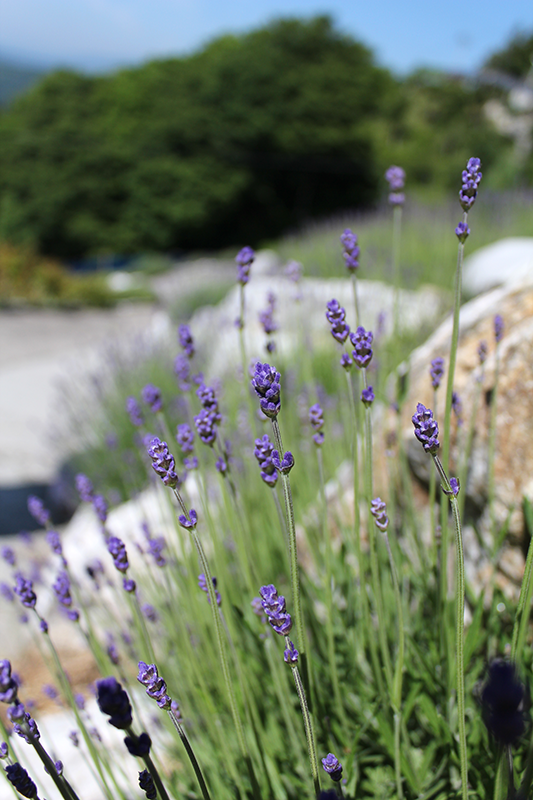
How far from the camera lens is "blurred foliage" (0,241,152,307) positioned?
1454 cm

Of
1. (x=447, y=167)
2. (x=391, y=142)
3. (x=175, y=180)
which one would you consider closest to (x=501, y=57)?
(x=391, y=142)

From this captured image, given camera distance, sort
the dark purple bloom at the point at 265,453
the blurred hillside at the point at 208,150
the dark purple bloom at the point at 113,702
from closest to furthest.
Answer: the dark purple bloom at the point at 113,702, the dark purple bloom at the point at 265,453, the blurred hillside at the point at 208,150

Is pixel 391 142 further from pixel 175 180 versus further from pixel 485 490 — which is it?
pixel 485 490

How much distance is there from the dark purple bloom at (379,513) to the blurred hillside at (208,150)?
2650 cm

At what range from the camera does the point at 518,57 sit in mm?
40281

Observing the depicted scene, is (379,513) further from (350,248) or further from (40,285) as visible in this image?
(40,285)

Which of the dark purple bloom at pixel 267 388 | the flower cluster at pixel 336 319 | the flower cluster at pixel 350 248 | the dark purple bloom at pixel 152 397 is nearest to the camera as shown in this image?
the dark purple bloom at pixel 267 388

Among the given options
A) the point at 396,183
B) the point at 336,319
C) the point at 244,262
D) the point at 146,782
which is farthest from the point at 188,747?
the point at 396,183

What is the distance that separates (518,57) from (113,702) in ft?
163

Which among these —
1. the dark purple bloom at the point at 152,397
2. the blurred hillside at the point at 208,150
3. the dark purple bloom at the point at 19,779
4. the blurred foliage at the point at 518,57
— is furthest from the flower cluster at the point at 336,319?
the blurred foliage at the point at 518,57

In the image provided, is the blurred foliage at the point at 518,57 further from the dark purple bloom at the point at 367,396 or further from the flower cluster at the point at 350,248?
the dark purple bloom at the point at 367,396

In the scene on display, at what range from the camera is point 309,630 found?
1.65m

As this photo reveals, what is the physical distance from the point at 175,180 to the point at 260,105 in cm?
535

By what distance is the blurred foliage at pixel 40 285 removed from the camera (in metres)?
14.5
